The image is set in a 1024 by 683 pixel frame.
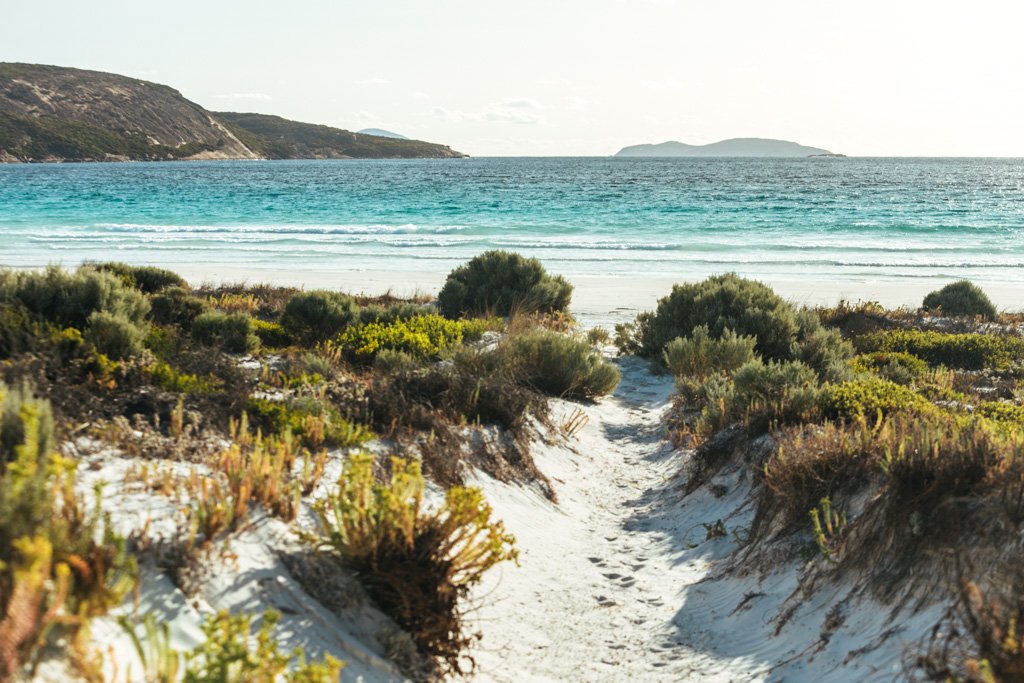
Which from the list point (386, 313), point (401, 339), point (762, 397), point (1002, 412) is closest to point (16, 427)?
point (401, 339)

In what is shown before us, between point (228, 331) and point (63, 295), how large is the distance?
2060 millimetres

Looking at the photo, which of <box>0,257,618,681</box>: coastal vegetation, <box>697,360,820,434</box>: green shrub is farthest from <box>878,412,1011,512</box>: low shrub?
<box>0,257,618,681</box>: coastal vegetation

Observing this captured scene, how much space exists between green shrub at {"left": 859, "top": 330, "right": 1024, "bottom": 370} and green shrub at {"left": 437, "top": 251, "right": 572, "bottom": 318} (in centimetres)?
551

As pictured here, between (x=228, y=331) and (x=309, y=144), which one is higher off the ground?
(x=309, y=144)

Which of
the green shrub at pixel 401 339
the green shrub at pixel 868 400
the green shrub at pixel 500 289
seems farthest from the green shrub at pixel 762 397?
the green shrub at pixel 500 289

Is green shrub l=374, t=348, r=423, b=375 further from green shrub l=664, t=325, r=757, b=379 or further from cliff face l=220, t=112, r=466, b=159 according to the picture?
cliff face l=220, t=112, r=466, b=159

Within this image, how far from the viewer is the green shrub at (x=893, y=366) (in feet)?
34.2

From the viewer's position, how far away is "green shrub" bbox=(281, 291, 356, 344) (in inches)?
438

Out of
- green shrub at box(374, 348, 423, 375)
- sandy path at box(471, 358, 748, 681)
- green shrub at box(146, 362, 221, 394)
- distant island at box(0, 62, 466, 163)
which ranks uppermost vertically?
distant island at box(0, 62, 466, 163)

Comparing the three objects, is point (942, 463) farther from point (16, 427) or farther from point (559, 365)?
point (559, 365)

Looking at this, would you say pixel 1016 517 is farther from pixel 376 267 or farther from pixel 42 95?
pixel 42 95

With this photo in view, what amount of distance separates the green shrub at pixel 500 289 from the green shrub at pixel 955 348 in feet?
18.1

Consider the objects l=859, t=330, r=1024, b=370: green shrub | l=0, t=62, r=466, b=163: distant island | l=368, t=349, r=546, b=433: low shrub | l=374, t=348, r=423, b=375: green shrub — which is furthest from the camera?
l=0, t=62, r=466, b=163: distant island

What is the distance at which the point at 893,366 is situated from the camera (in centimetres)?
1084
